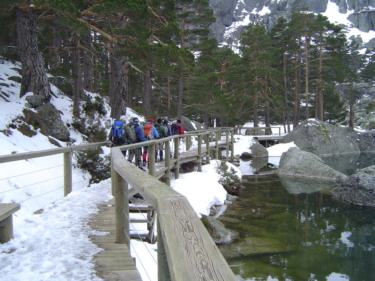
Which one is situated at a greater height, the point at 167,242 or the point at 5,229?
the point at 167,242

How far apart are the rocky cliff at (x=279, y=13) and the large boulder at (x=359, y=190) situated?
109644 mm

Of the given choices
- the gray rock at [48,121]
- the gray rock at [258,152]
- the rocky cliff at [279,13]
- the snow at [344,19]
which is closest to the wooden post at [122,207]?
the gray rock at [48,121]

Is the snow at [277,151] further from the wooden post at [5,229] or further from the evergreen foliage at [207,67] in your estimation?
the wooden post at [5,229]

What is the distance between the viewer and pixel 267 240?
10977mm

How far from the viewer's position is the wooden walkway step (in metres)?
3.63

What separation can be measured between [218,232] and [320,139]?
24.0 m

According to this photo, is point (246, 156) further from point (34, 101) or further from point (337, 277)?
point (337, 277)

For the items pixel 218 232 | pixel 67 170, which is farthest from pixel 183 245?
pixel 218 232

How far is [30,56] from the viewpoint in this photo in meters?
14.8

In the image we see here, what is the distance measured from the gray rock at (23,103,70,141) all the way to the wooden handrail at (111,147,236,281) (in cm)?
1218

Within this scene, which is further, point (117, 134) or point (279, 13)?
point (279, 13)

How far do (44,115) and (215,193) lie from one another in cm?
615

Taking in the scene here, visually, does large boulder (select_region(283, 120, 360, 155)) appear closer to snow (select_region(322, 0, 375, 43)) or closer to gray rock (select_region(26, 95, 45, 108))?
gray rock (select_region(26, 95, 45, 108))

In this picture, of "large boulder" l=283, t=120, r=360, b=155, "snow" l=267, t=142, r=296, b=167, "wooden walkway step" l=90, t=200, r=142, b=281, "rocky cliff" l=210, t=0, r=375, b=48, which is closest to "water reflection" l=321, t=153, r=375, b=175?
"large boulder" l=283, t=120, r=360, b=155
